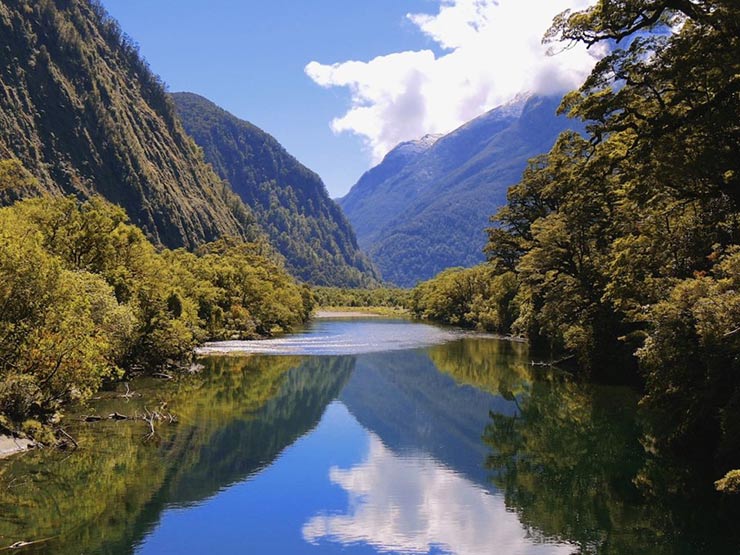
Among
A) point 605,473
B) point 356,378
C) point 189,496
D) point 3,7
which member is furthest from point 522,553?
point 3,7

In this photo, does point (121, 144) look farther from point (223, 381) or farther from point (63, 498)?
point (63, 498)

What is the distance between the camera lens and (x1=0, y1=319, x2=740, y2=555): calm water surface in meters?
19.4

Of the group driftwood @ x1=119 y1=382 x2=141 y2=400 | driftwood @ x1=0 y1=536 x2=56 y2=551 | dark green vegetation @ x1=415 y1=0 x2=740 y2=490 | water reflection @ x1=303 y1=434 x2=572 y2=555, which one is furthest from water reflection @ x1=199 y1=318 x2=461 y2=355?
driftwood @ x1=0 y1=536 x2=56 y2=551

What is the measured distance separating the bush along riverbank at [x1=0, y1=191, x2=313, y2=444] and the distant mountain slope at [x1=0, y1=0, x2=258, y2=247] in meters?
66.2

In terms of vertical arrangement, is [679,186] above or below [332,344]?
above

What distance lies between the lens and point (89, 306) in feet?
102

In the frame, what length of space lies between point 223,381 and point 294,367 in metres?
10.3

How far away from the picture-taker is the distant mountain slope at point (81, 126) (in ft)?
475

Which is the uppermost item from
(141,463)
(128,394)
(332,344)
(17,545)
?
(128,394)

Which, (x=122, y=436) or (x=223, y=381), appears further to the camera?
(x=223, y=381)

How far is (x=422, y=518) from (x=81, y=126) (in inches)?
6231

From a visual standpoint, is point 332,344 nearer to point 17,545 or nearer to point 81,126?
point 17,545

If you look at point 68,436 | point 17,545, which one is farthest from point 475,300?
point 17,545

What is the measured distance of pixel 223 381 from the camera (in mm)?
48625
